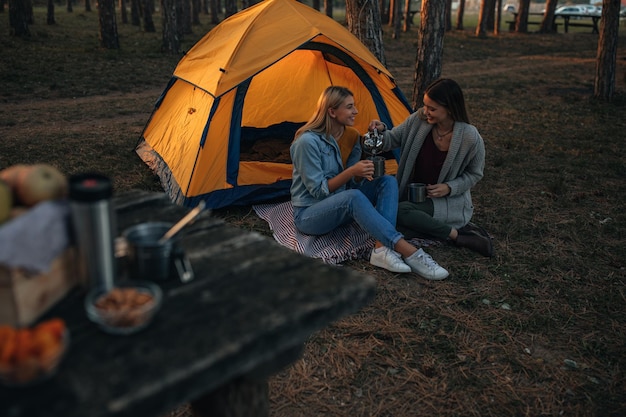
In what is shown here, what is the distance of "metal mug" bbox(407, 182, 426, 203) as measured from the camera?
406cm

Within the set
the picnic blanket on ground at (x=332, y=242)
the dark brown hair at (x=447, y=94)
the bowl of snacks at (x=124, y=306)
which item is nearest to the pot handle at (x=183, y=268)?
the bowl of snacks at (x=124, y=306)

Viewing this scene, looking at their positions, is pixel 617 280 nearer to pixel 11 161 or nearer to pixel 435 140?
pixel 435 140

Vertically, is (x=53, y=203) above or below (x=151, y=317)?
above

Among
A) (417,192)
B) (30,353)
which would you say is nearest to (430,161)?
(417,192)

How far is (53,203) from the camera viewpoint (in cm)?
134

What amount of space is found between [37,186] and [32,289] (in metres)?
0.28

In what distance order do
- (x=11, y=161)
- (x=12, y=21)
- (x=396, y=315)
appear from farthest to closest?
(x=12, y=21) < (x=11, y=161) < (x=396, y=315)

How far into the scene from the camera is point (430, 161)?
13.8ft

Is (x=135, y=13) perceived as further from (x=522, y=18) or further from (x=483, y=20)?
(x=522, y=18)

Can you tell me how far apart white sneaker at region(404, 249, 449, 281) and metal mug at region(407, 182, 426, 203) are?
536mm

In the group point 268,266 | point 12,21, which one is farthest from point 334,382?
point 12,21

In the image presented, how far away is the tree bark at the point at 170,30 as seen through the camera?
1379cm

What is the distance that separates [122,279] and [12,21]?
52.5 ft

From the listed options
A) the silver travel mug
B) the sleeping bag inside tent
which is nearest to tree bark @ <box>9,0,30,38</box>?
the sleeping bag inside tent
